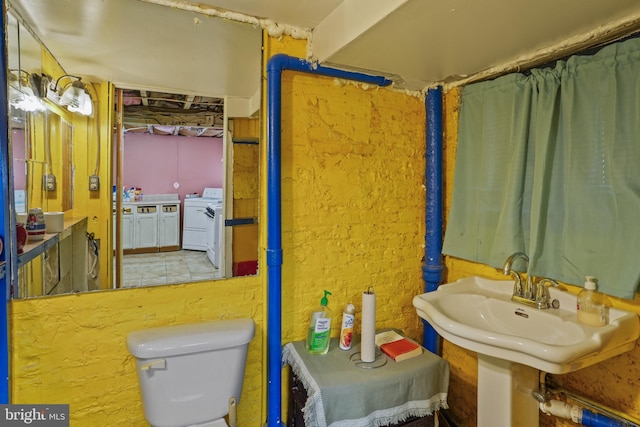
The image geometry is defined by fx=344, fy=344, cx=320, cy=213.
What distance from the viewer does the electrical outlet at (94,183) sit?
1328 mm

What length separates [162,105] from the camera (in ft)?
4.75

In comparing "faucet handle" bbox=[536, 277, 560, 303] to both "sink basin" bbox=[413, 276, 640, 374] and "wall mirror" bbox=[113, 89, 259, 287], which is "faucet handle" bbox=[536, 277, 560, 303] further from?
"wall mirror" bbox=[113, 89, 259, 287]

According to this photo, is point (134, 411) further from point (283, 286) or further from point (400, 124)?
point (400, 124)

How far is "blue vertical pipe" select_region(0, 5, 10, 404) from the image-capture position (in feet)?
3.58

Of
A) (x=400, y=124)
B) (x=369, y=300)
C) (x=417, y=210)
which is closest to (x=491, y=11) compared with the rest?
(x=400, y=124)

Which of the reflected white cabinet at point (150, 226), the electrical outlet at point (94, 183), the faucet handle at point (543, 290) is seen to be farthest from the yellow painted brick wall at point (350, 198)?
the electrical outlet at point (94, 183)

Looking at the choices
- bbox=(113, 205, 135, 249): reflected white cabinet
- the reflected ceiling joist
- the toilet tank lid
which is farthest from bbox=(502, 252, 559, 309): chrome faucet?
bbox=(113, 205, 135, 249): reflected white cabinet

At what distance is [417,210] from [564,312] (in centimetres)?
78

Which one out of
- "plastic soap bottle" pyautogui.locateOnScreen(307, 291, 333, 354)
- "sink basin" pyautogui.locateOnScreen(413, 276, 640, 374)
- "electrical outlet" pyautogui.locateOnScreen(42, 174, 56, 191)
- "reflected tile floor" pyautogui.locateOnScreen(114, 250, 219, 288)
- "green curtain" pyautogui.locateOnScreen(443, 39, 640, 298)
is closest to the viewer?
"sink basin" pyautogui.locateOnScreen(413, 276, 640, 374)

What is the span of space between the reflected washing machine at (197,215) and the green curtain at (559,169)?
1185 mm

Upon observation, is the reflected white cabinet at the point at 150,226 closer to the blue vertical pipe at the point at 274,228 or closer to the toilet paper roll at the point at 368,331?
the blue vertical pipe at the point at 274,228

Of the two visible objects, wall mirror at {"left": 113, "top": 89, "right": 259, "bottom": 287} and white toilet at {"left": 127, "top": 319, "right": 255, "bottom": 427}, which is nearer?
white toilet at {"left": 127, "top": 319, "right": 255, "bottom": 427}

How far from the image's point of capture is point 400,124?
1778mm

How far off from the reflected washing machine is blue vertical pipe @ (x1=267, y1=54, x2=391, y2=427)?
265 millimetres
